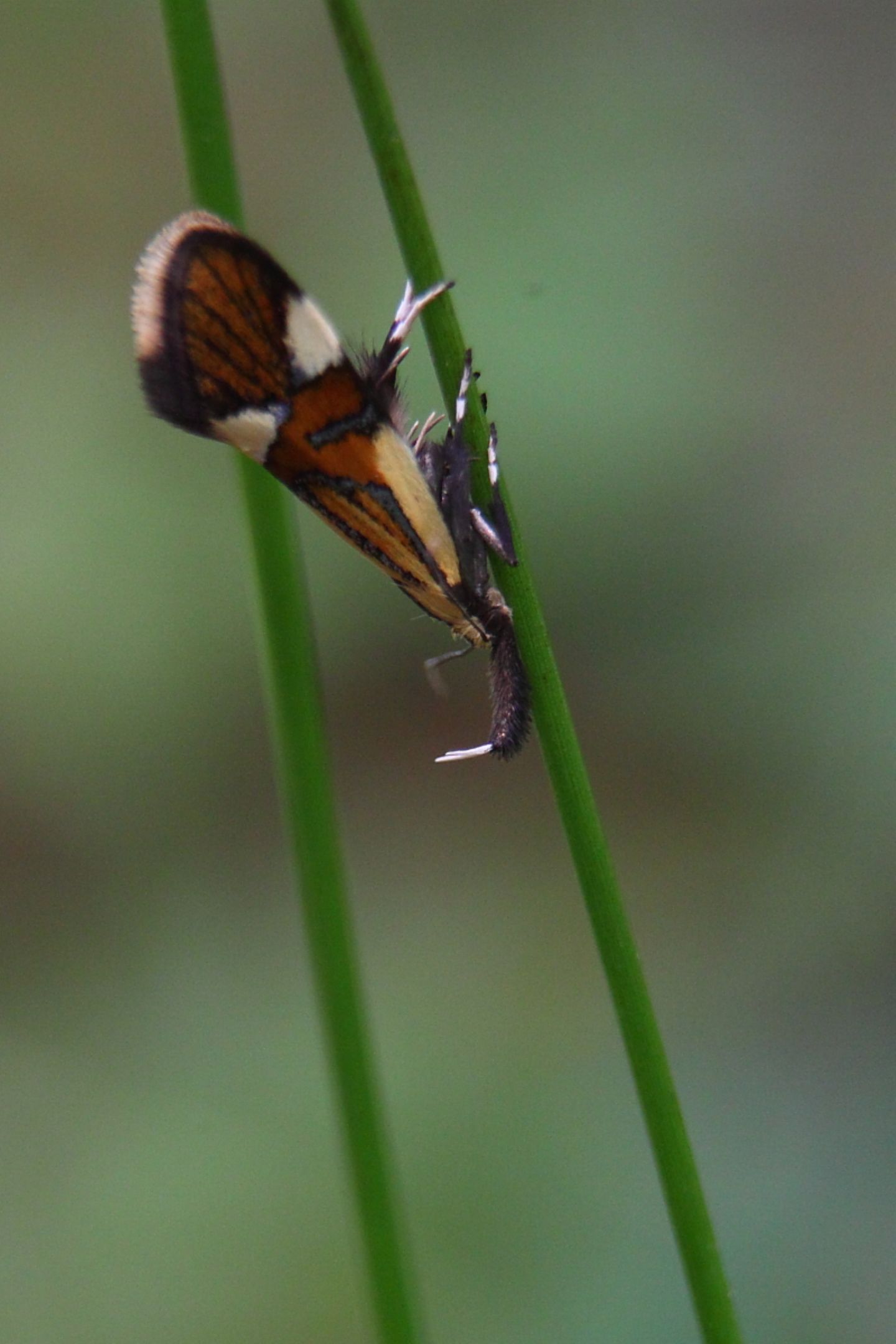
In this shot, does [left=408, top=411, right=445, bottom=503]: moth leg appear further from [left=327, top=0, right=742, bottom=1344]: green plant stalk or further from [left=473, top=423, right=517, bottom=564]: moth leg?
[left=327, top=0, right=742, bottom=1344]: green plant stalk

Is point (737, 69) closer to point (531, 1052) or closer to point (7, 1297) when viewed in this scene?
point (531, 1052)

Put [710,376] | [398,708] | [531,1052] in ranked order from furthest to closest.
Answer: [398,708] < [710,376] < [531,1052]

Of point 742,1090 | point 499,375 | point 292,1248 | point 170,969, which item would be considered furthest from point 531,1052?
point 499,375

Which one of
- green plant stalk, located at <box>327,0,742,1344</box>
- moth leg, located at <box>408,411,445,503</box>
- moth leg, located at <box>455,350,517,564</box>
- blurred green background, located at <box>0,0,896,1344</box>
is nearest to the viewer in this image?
green plant stalk, located at <box>327,0,742,1344</box>

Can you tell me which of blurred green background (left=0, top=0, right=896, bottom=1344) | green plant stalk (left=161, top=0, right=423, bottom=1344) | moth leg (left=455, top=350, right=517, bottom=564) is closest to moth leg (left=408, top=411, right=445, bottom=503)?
moth leg (left=455, top=350, right=517, bottom=564)

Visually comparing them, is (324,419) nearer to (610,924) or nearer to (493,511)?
(493,511)

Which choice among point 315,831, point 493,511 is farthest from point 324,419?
point 315,831
